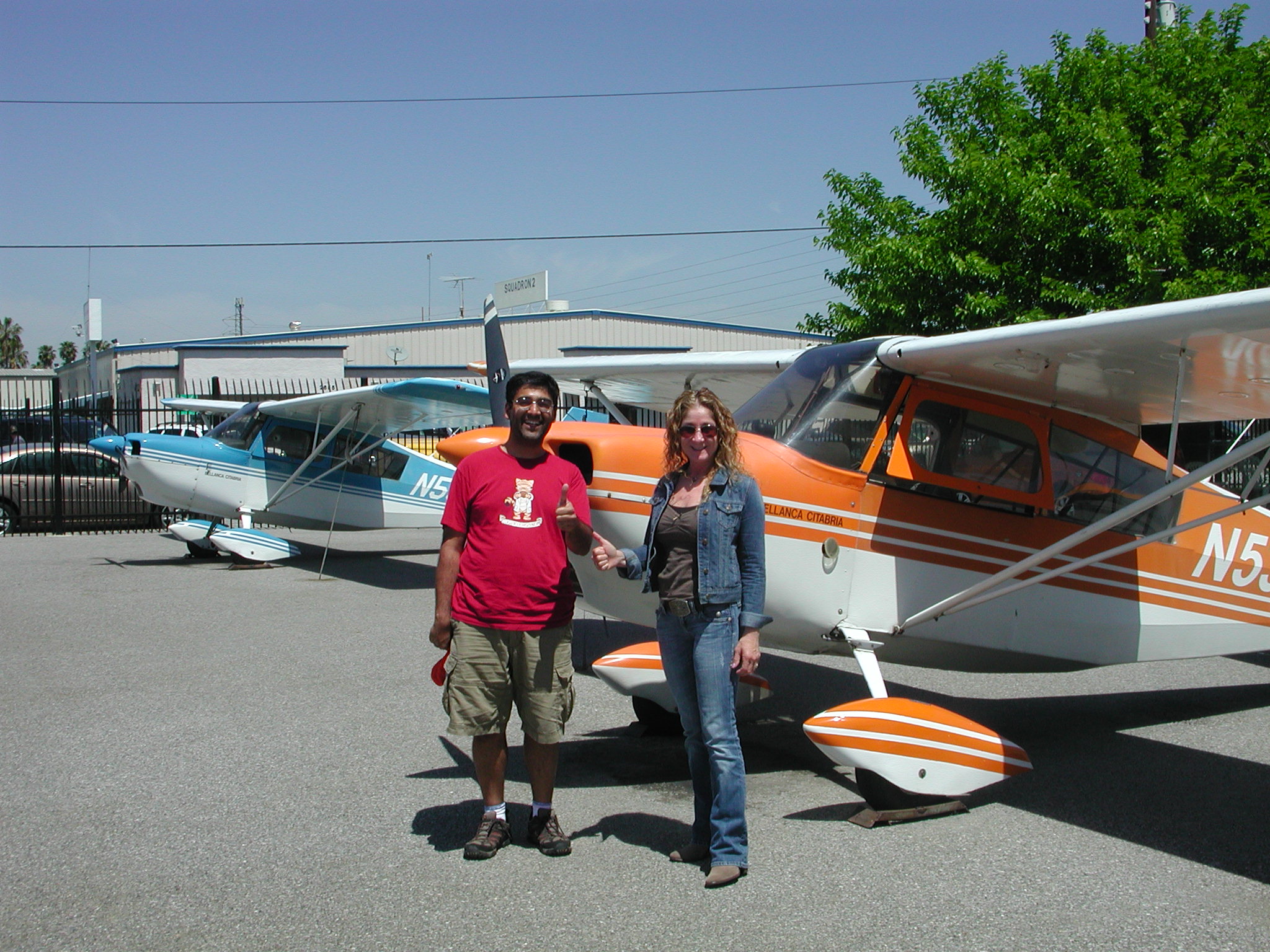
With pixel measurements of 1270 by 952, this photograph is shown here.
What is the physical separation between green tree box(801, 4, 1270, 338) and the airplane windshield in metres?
9.19

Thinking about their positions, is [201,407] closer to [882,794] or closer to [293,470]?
[293,470]

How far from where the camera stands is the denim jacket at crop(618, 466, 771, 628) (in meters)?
3.52

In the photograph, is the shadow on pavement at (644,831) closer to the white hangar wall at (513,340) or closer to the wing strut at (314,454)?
the wing strut at (314,454)

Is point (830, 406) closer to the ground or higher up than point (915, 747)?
higher up

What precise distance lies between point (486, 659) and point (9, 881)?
1797 mm

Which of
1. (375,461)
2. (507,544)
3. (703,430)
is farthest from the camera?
(375,461)

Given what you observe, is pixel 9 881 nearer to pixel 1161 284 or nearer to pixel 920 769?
pixel 920 769

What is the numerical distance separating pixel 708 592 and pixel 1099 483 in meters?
3.16

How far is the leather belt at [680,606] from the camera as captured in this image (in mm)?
3516

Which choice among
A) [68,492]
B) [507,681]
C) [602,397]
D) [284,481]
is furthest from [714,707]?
[68,492]

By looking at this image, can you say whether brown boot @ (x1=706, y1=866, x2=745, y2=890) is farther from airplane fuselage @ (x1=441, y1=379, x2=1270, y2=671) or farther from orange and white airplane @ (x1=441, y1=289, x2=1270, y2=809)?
airplane fuselage @ (x1=441, y1=379, x2=1270, y2=671)

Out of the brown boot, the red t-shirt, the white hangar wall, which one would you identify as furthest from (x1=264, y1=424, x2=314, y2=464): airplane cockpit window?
the white hangar wall

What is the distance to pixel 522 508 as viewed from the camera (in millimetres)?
3783

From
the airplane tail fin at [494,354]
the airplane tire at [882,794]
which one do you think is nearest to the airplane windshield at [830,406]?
the airplane tire at [882,794]
